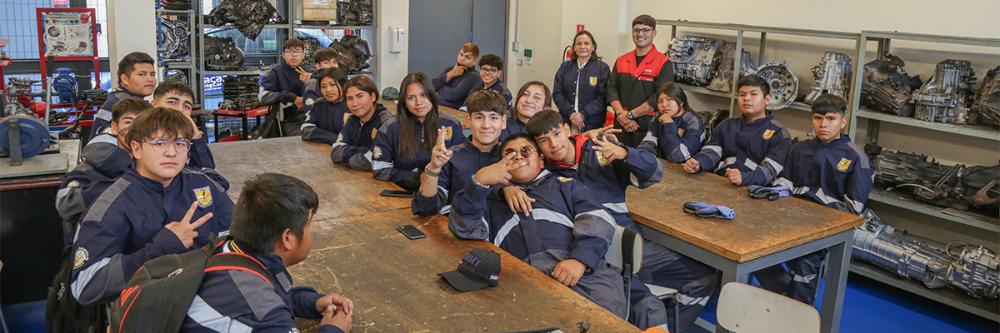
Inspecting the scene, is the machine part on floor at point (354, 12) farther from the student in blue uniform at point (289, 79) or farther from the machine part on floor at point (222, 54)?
the student in blue uniform at point (289, 79)

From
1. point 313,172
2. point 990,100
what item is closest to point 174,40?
point 313,172

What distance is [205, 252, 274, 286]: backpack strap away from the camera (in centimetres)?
187

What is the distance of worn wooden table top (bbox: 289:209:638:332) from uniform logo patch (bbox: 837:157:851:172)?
93.3 inches

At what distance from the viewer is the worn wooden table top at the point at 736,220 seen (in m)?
3.34

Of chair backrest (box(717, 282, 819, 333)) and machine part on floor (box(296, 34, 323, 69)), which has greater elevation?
machine part on floor (box(296, 34, 323, 69))

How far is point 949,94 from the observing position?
494 centimetres

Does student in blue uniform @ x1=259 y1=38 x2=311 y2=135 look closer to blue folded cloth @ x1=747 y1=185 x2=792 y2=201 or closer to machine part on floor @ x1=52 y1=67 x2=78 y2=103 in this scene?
machine part on floor @ x1=52 y1=67 x2=78 y2=103

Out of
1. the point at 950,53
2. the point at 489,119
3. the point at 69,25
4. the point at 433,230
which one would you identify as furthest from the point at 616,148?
the point at 69,25

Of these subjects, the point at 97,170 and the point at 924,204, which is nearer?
the point at 97,170

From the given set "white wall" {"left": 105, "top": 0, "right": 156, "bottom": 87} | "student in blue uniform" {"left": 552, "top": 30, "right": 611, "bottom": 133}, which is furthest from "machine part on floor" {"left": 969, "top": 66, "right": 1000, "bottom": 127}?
"white wall" {"left": 105, "top": 0, "right": 156, "bottom": 87}

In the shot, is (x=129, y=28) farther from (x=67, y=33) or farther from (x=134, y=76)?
(x=134, y=76)

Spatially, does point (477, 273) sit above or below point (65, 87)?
below

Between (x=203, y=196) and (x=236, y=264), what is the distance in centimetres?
94

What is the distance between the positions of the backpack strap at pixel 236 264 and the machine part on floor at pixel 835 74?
4.56 metres
